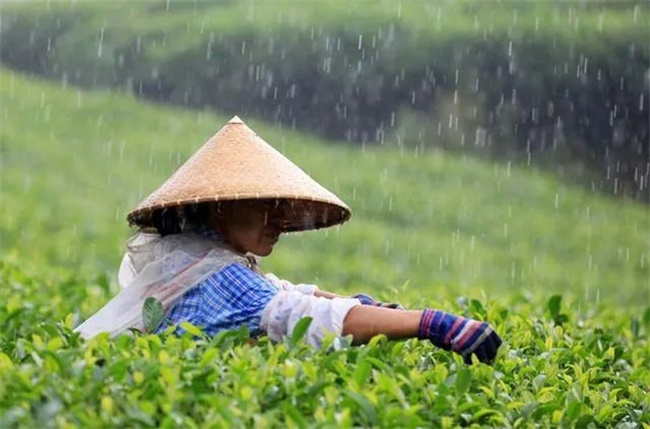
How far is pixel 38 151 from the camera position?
40.9 feet

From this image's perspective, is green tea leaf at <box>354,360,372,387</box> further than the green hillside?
No

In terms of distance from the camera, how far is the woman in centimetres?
281

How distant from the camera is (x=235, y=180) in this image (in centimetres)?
305

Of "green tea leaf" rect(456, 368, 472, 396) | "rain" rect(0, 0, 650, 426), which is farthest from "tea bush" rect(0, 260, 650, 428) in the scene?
"rain" rect(0, 0, 650, 426)

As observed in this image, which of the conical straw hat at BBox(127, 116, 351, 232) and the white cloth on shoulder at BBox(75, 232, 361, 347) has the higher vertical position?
the conical straw hat at BBox(127, 116, 351, 232)

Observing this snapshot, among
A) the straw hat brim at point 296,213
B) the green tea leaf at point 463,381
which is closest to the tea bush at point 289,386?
the green tea leaf at point 463,381

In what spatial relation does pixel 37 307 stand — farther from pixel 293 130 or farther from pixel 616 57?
pixel 616 57

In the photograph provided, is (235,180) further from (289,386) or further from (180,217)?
(289,386)

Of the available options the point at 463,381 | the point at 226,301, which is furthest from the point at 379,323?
the point at 226,301

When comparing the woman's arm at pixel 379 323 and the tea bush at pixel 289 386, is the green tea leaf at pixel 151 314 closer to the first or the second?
the tea bush at pixel 289 386

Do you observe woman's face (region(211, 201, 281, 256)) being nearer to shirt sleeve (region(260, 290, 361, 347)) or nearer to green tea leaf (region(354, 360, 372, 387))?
shirt sleeve (region(260, 290, 361, 347))

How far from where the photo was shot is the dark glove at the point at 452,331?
276cm

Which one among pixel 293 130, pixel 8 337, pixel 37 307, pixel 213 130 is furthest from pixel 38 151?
pixel 8 337

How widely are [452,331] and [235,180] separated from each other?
0.64 m
